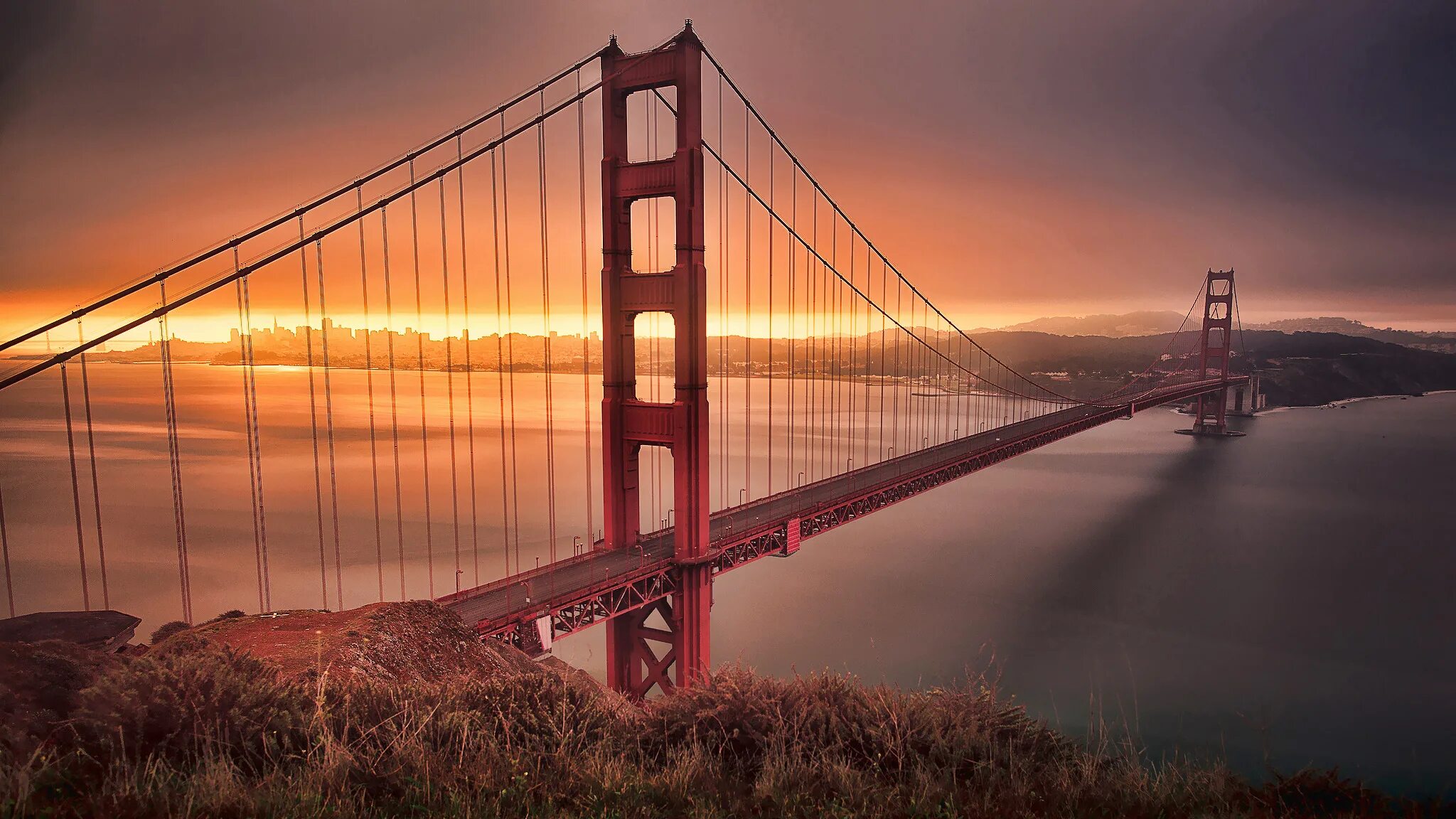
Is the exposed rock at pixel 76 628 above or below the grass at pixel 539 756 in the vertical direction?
below

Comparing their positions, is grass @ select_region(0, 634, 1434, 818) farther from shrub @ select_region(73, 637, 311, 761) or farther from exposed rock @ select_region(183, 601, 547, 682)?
exposed rock @ select_region(183, 601, 547, 682)

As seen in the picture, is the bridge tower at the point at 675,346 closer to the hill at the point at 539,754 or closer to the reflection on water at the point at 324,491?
the reflection on water at the point at 324,491

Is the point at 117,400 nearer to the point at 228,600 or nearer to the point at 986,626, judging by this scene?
the point at 228,600

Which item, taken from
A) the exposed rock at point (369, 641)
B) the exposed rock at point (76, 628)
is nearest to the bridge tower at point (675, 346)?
the exposed rock at point (369, 641)

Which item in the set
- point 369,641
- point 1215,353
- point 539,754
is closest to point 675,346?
point 369,641

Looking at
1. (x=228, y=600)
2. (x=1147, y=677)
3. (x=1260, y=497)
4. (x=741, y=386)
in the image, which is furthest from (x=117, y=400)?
(x=1260, y=497)

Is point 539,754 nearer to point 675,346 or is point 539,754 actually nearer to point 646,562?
point 646,562
